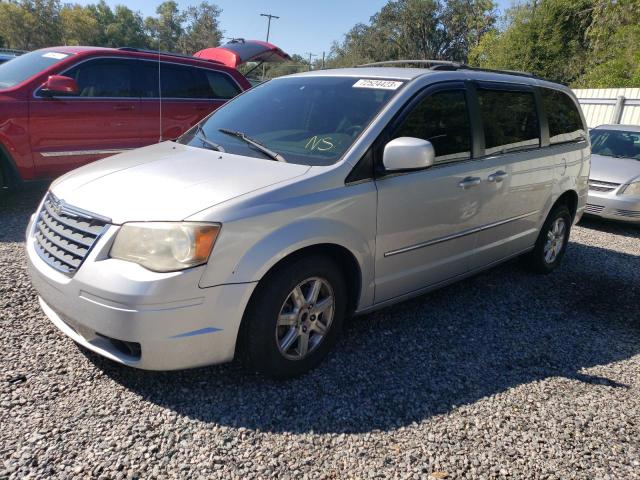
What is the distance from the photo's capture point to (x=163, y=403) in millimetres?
2586

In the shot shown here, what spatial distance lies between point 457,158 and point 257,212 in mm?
1742

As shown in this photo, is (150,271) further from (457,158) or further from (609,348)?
(609,348)

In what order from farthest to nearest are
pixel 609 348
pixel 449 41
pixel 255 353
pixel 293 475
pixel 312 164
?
pixel 449 41
pixel 609 348
pixel 312 164
pixel 255 353
pixel 293 475

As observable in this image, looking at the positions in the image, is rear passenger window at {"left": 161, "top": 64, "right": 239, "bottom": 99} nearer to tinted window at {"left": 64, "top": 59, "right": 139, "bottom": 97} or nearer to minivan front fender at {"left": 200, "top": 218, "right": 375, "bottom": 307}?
tinted window at {"left": 64, "top": 59, "right": 139, "bottom": 97}

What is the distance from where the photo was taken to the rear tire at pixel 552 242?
493cm

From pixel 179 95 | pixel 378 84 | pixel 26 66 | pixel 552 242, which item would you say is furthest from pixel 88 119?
pixel 552 242

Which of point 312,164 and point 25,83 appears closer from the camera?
point 312,164

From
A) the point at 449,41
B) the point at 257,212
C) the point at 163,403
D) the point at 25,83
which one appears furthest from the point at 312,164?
the point at 449,41

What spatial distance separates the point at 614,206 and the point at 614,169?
760 mm

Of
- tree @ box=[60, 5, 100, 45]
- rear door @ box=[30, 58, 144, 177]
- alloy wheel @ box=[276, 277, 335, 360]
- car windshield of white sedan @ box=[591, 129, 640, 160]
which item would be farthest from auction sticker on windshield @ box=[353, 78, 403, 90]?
tree @ box=[60, 5, 100, 45]

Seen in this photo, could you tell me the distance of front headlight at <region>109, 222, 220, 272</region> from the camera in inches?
92.3

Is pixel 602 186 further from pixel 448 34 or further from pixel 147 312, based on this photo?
pixel 448 34

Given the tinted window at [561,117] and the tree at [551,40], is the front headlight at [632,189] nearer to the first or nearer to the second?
the tinted window at [561,117]

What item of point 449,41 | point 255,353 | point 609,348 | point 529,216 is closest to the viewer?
point 255,353
